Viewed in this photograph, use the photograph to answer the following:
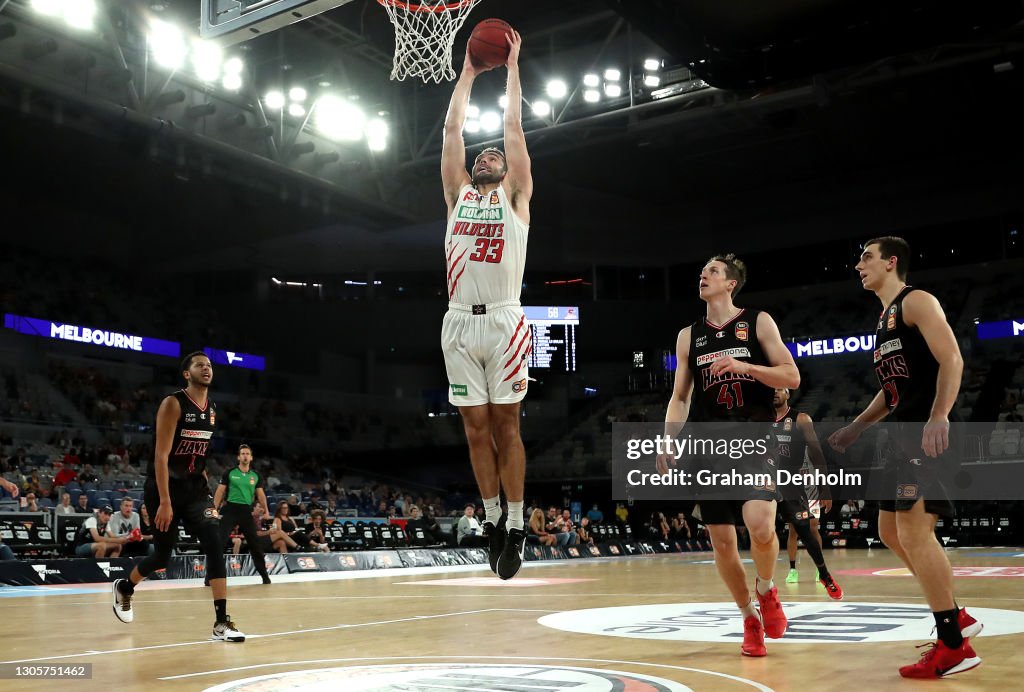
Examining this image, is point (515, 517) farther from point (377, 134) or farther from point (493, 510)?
point (377, 134)

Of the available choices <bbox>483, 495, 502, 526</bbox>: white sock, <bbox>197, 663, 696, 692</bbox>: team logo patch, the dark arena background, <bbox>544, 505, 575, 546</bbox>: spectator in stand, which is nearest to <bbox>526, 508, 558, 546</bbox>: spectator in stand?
the dark arena background

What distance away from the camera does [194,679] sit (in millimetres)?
5023

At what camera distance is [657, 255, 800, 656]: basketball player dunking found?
5.82 metres

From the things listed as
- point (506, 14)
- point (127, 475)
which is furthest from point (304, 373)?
point (506, 14)

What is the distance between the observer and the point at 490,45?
4.79 metres

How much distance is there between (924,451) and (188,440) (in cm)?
512

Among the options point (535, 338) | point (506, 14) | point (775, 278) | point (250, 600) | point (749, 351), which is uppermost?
point (506, 14)

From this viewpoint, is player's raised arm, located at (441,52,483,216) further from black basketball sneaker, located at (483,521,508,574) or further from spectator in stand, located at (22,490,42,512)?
spectator in stand, located at (22,490,42,512)

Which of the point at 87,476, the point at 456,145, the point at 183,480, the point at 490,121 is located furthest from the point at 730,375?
the point at 87,476

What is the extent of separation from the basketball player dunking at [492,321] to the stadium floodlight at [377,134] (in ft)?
59.8

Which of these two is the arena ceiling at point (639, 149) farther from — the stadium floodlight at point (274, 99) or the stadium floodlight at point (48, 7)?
the stadium floodlight at point (48, 7)

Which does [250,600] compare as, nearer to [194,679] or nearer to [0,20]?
[194,679]

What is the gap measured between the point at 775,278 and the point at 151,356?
2183 cm

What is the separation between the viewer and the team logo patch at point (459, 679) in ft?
15.0
